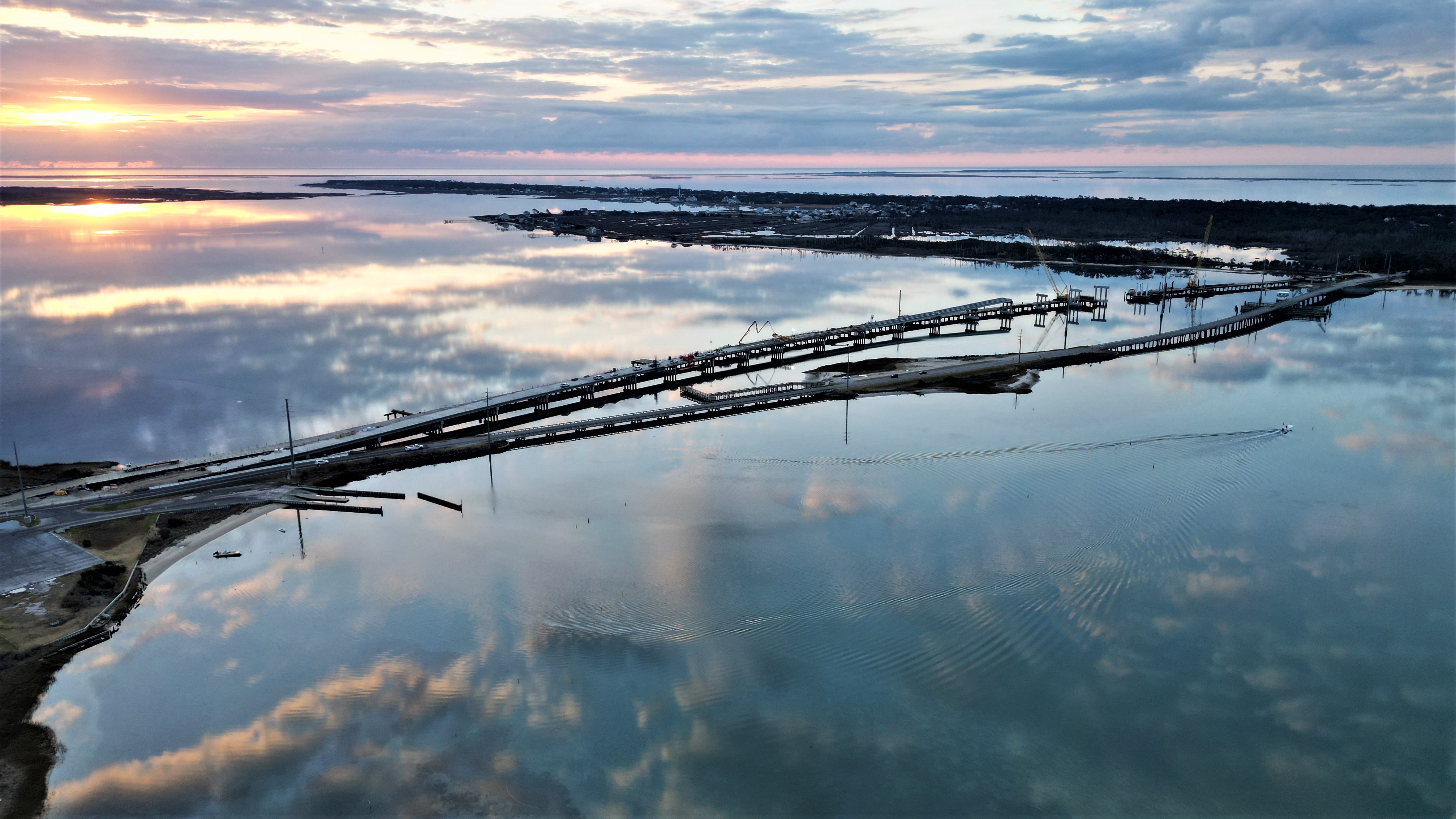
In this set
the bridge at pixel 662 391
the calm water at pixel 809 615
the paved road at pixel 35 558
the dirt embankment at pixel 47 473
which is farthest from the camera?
the bridge at pixel 662 391

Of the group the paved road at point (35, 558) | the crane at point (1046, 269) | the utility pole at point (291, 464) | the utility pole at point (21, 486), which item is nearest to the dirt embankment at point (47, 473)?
the utility pole at point (21, 486)

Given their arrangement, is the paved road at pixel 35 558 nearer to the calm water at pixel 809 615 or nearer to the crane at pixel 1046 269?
the calm water at pixel 809 615

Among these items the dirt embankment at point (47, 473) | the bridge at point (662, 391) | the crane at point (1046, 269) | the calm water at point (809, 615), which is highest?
the crane at point (1046, 269)

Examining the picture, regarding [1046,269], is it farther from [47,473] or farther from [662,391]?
[47,473]

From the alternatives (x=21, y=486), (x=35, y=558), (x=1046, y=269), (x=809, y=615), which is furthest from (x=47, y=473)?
(x=1046, y=269)

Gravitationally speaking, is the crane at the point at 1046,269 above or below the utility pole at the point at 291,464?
above

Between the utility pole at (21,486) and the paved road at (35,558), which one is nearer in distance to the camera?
the paved road at (35,558)

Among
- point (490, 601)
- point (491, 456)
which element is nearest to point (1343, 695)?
point (490, 601)
